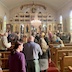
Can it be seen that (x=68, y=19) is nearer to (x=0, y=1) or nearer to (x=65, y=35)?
(x=65, y=35)

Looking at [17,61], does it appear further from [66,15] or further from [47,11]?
[47,11]

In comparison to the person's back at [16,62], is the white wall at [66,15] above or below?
above

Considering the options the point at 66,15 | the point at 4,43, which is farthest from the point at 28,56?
the point at 66,15

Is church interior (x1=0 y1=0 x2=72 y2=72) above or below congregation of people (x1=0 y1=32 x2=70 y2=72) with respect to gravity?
above

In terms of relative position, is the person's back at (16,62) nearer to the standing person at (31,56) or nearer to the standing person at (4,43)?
the standing person at (31,56)

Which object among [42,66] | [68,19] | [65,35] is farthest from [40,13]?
[42,66]

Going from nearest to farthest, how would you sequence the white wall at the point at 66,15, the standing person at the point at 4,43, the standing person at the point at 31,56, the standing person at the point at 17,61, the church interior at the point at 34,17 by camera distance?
the standing person at the point at 17,61, the standing person at the point at 31,56, the standing person at the point at 4,43, the white wall at the point at 66,15, the church interior at the point at 34,17

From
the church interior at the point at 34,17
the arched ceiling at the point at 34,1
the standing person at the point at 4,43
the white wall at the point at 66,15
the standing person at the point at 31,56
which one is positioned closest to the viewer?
the standing person at the point at 31,56

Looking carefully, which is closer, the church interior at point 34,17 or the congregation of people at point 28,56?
the congregation of people at point 28,56

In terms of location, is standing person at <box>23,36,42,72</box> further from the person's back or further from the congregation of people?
the person's back

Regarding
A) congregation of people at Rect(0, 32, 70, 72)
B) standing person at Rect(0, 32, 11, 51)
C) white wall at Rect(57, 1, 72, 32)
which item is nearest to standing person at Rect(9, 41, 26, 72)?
congregation of people at Rect(0, 32, 70, 72)

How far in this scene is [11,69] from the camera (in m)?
3.54

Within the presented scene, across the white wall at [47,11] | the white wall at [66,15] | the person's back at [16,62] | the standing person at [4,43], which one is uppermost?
the white wall at [47,11]

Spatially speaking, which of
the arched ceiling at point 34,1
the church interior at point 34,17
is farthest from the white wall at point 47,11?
the arched ceiling at point 34,1
